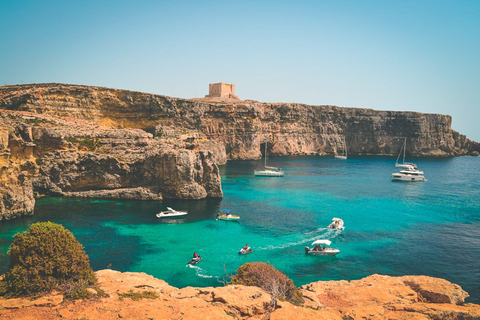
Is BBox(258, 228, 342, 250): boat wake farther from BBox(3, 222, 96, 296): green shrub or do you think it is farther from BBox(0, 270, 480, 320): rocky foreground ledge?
BBox(3, 222, 96, 296): green shrub

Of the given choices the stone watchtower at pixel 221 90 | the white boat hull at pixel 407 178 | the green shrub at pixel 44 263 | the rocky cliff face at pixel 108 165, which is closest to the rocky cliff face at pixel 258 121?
the stone watchtower at pixel 221 90

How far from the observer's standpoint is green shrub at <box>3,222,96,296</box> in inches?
709

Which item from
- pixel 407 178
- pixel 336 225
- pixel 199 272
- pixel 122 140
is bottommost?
pixel 199 272

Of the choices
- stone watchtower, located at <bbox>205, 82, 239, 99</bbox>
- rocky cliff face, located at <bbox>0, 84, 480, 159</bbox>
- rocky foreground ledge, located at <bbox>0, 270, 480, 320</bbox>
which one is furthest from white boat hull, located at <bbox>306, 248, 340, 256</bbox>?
stone watchtower, located at <bbox>205, 82, 239, 99</bbox>

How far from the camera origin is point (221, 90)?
505 ft

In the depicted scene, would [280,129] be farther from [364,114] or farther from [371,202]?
[371,202]

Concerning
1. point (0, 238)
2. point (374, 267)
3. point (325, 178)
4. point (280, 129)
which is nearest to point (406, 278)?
point (374, 267)

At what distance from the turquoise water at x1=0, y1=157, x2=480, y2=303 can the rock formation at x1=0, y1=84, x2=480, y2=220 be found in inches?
138

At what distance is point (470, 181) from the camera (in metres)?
95.2

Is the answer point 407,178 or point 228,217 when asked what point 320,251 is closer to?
point 228,217

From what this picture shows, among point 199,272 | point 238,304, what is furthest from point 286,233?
point 238,304

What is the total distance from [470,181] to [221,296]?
101m

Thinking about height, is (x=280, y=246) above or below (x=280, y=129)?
below

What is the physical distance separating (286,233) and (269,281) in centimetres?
2441
